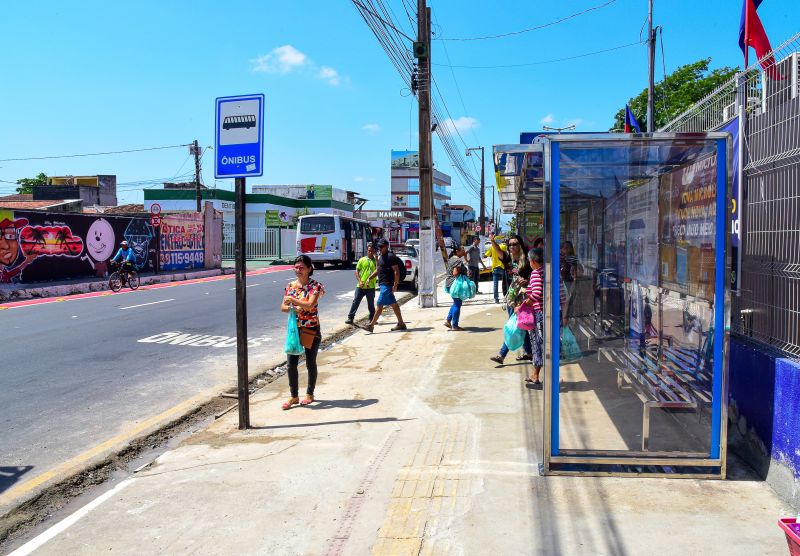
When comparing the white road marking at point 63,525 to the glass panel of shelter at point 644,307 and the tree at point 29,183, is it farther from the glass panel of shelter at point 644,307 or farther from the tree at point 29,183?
the tree at point 29,183

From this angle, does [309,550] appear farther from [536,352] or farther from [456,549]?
[536,352]

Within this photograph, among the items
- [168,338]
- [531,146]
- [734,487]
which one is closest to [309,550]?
[734,487]

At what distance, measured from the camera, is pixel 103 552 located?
374 centimetres

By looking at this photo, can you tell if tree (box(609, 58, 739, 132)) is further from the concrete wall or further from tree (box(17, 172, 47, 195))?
tree (box(17, 172, 47, 195))

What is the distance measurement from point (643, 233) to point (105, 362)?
741 cm

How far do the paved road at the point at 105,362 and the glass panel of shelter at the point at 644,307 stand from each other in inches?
172

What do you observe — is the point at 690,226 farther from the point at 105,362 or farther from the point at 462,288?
the point at 105,362

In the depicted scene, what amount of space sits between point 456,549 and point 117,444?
3671 millimetres

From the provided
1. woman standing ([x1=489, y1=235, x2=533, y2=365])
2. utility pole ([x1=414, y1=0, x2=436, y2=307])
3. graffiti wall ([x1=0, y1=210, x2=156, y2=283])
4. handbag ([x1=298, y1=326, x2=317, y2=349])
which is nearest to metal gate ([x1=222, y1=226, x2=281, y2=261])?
graffiti wall ([x1=0, y1=210, x2=156, y2=283])

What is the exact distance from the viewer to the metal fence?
4023mm

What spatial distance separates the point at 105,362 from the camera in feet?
30.7

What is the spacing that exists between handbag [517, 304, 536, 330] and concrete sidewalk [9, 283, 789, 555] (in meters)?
0.95

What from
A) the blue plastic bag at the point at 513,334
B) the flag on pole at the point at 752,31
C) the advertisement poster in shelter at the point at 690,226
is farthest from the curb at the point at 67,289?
the flag on pole at the point at 752,31

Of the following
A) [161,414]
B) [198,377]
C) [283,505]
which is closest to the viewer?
[283,505]
